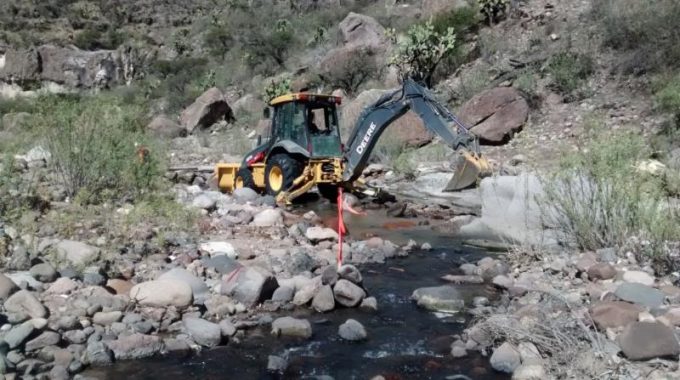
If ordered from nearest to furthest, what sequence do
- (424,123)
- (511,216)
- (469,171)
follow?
1. (511,216)
2. (424,123)
3. (469,171)

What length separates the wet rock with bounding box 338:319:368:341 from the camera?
5570 mm

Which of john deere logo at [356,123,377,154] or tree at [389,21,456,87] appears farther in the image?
tree at [389,21,456,87]

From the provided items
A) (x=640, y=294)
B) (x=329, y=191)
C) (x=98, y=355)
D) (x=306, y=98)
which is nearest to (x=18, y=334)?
(x=98, y=355)

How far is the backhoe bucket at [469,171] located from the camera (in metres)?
10.9

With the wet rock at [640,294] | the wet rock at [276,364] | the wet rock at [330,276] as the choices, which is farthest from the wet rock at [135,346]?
the wet rock at [640,294]

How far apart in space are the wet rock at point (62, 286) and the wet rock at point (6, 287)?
37cm

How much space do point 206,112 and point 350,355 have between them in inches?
916

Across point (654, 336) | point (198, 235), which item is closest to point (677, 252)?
point (654, 336)

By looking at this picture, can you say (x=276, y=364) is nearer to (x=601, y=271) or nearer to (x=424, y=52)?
(x=601, y=271)

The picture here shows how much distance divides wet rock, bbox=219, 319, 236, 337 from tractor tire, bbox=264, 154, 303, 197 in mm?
7388

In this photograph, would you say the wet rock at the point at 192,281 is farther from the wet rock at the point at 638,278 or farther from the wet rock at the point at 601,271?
the wet rock at the point at 638,278

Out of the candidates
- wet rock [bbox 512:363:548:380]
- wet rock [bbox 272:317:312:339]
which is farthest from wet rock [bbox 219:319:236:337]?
wet rock [bbox 512:363:548:380]

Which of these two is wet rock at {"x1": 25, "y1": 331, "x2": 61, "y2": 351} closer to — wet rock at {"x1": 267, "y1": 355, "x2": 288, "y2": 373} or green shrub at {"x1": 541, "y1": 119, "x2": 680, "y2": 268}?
wet rock at {"x1": 267, "y1": 355, "x2": 288, "y2": 373}

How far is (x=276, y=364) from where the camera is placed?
4914mm
